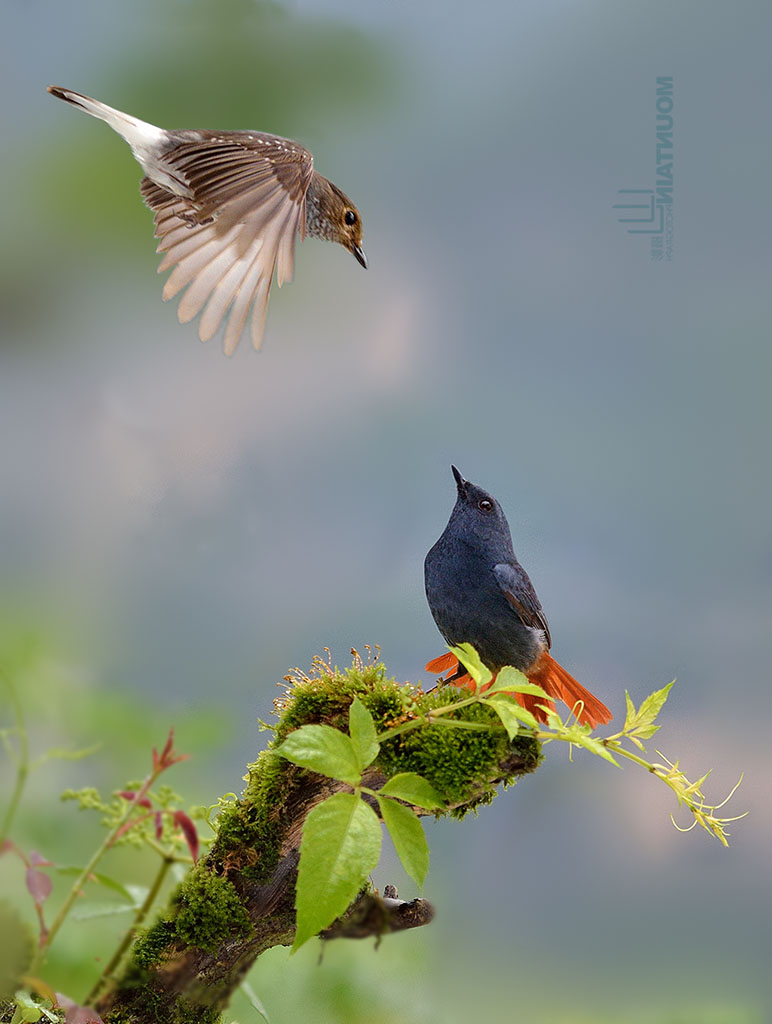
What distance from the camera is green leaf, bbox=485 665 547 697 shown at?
105 centimetres

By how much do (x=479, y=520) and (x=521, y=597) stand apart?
0.47 ft

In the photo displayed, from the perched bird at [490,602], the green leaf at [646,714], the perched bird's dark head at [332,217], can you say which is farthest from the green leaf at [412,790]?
the perched bird's dark head at [332,217]

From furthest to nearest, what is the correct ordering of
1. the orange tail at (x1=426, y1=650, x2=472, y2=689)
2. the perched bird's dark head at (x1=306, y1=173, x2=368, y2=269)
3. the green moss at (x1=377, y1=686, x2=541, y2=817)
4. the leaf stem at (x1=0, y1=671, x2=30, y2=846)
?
the perched bird's dark head at (x1=306, y1=173, x2=368, y2=269) < the orange tail at (x1=426, y1=650, x2=472, y2=689) < the green moss at (x1=377, y1=686, x2=541, y2=817) < the leaf stem at (x1=0, y1=671, x2=30, y2=846)

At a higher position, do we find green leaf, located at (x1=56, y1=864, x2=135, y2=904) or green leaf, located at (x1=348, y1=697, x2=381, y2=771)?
green leaf, located at (x1=348, y1=697, x2=381, y2=771)

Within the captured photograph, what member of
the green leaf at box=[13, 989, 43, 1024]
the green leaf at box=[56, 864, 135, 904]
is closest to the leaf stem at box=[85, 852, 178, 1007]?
the green leaf at box=[56, 864, 135, 904]

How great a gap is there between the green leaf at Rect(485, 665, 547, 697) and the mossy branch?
7cm

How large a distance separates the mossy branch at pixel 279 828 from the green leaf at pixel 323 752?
0.15 metres

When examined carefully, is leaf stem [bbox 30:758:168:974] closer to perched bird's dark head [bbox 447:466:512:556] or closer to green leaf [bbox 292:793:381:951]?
green leaf [bbox 292:793:381:951]

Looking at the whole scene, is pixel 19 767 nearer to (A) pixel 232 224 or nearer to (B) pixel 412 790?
(B) pixel 412 790

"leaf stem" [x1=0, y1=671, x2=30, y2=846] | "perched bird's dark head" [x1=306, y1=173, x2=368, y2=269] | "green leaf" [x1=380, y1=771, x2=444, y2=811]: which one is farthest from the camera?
"perched bird's dark head" [x1=306, y1=173, x2=368, y2=269]

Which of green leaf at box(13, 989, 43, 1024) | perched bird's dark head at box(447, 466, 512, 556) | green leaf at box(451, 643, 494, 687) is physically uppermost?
perched bird's dark head at box(447, 466, 512, 556)

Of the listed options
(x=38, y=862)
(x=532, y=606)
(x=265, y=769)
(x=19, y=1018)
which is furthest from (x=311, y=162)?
(x=19, y=1018)

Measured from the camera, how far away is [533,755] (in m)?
1.19

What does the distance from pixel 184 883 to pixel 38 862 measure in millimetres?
511
